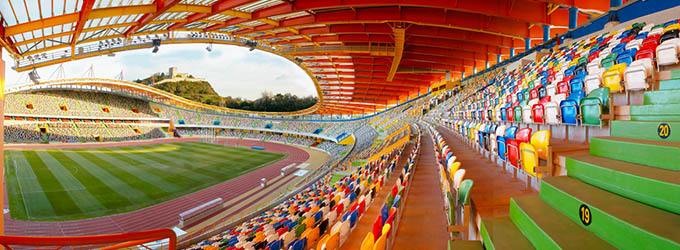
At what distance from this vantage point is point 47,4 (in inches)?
310

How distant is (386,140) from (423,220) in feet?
46.9

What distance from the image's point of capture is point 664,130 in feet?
6.17

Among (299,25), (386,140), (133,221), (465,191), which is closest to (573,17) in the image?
(386,140)

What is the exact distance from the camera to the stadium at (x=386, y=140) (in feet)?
5.94

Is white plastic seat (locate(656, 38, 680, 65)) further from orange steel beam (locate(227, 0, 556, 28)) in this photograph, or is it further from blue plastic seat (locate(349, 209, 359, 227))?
orange steel beam (locate(227, 0, 556, 28))

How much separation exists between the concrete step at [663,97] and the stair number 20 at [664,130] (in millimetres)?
620

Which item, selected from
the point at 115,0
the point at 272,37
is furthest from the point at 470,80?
the point at 115,0

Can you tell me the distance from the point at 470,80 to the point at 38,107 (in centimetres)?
4962

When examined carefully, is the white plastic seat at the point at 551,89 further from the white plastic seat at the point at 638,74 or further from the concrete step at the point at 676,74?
the concrete step at the point at 676,74

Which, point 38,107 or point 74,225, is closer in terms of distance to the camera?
point 74,225

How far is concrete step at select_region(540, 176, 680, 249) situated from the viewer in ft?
3.44

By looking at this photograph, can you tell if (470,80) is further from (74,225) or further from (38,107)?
(38,107)

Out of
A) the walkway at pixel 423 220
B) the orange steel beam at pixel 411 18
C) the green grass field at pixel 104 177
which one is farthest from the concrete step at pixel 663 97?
the green grass field at pixel 104 177

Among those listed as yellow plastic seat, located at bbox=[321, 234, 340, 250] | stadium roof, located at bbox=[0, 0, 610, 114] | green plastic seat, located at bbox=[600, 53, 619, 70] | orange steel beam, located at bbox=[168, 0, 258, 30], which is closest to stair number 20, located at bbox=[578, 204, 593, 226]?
yellow plastic seat, located at bbox=[321, 234, 340, 250]
